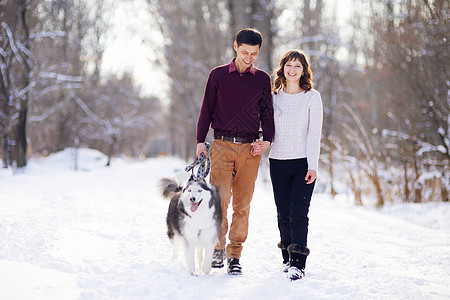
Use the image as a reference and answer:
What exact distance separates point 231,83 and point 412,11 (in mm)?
7826

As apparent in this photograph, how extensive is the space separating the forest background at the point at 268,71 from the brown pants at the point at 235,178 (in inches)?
203

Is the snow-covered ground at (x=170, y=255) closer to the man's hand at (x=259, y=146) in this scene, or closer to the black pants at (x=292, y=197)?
the black pants at (x=292, y=197)

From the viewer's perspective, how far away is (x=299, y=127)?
3.55 metres

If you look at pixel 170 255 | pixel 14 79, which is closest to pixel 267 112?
pixel 170 255

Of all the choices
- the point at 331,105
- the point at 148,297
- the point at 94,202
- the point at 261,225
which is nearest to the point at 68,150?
the point at 94,202

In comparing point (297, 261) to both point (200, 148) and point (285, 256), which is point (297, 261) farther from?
point (200, 148)

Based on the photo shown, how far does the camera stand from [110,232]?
5113mm

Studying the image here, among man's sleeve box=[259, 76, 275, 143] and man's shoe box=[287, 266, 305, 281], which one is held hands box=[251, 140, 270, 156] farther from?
man's shoe box=[287, 266, 305, 281]

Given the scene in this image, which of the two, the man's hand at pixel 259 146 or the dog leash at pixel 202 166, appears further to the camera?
the dog leash at pixel 202 166

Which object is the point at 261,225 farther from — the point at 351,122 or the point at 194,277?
the point at 351,122

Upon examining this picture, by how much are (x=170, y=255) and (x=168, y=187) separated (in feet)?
2.66

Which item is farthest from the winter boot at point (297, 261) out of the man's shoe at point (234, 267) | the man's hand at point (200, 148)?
the man's hand at point (200, 148)

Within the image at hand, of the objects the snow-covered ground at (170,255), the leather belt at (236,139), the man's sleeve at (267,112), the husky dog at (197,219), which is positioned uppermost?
the man's sleeve at (267,112)

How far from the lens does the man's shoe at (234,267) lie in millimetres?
3552
